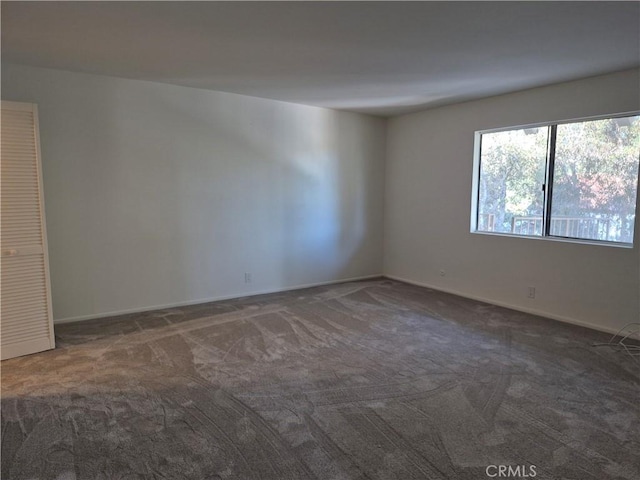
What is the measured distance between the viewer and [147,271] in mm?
4262

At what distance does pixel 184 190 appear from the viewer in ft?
14.4

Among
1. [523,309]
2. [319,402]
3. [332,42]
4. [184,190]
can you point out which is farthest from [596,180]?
[184,190]

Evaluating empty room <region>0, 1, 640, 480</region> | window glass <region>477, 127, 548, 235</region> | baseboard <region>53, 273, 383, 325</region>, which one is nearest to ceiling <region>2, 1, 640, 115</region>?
empty room <region>0, 1, 640, 480</region>

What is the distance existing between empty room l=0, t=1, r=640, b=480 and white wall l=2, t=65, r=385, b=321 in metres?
0.02

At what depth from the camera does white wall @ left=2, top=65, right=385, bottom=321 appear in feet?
12.4

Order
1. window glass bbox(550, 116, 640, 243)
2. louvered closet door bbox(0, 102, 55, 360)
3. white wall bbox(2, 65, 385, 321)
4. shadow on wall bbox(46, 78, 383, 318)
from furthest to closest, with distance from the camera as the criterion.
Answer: shadow on wall bbox(46, 78, 383, 318), white wall bbox(2, 65, 385, 321), window glass bbox(550, 116, 640, 243), louvered closet door bbox(0, 102, 55, 360)

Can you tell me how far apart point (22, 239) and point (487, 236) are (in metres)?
4.65

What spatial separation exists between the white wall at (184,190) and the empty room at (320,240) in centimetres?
2

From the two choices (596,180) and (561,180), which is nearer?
(596,180)

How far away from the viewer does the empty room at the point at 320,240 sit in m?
2.21

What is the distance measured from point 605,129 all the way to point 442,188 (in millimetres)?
1873

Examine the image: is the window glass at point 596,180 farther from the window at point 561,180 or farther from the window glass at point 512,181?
the window glass at point 512,181

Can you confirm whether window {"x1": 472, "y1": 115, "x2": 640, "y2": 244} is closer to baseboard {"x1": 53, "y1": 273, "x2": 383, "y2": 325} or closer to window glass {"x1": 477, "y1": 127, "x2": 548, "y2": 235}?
window glass {"x1": 477, "y1": 127, "x2": 548, "y2": 235}

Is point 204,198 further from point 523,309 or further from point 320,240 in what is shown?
point 523,309
